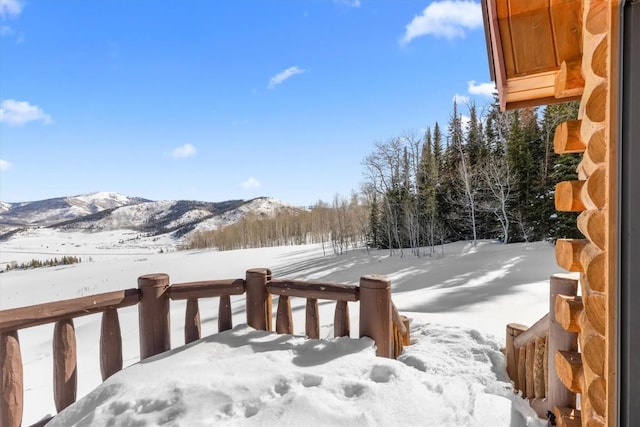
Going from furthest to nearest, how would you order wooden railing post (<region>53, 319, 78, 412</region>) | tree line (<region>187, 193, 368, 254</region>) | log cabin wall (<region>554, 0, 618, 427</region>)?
tree line (<region>187, 193, 368, 254</region>)
wooden railing post (<region>53, 319, 78, 412</region>)
log cabin wall (<region>554, 0, 618, 427</region>)

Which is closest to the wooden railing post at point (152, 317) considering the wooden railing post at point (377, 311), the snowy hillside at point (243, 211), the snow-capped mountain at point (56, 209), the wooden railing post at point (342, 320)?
the wooden railing post at point (342, 320)

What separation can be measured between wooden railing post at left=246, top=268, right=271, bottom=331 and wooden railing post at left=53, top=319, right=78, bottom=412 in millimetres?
1105

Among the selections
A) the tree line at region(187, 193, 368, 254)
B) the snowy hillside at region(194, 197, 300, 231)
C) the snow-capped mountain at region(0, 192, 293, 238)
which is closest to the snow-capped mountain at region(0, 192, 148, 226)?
the snow-capped mountain at region(0, 192, 293, 238)

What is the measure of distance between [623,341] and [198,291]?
233cm

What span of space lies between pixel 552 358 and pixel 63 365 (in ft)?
9.50

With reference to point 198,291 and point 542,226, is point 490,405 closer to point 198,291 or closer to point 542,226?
point 198,291

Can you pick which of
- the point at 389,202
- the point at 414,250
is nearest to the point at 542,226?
the point at 414,250

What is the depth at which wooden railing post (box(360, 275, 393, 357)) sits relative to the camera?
231 cm

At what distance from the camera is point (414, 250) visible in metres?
16.7

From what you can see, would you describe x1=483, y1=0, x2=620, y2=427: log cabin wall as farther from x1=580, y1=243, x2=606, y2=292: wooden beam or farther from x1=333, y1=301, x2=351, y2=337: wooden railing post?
x1=333, y1=301, x2=351, y2=337: wooden railing post

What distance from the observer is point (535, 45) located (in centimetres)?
160

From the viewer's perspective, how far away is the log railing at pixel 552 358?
4.91 ft

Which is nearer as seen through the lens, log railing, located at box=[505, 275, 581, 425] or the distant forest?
log railing, located at box=[505, 275, 581, 425]

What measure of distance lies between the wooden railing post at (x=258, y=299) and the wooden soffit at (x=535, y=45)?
6.46ft
